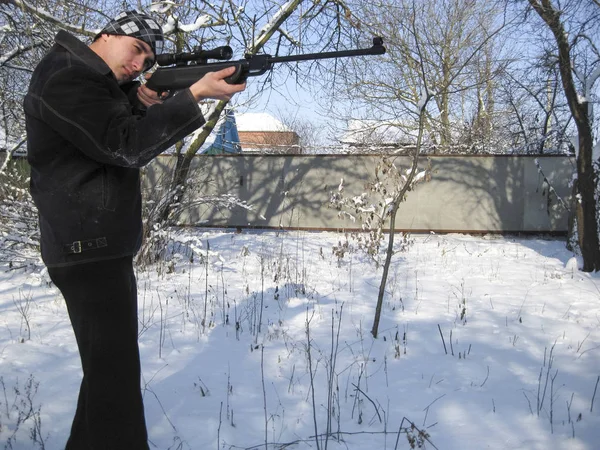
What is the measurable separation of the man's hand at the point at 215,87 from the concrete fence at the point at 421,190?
28.8 feet

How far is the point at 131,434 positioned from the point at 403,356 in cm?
228

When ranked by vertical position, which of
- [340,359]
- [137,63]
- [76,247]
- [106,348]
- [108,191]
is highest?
Answer: [137,63]

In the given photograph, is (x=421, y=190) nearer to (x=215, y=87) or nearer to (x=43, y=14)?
(x=43, y=14)

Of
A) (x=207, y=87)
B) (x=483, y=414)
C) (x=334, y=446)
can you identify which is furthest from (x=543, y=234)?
(x=207, y=87)

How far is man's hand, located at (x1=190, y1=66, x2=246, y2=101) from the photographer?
163cm

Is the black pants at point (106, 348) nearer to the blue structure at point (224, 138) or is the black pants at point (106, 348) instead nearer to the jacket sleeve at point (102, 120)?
the jacket sleeve at point (102, 120)

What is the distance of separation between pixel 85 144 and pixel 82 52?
0.32 m

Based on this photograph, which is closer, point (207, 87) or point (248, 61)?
point (207, 87)

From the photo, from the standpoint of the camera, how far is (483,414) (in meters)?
2.66

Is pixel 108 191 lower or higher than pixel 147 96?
lower

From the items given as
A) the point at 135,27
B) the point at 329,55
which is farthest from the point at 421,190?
the point at 135,27

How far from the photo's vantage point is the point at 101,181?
5.16ft

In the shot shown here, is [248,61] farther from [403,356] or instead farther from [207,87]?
[403,356]

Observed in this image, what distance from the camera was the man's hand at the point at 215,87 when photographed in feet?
5.36
